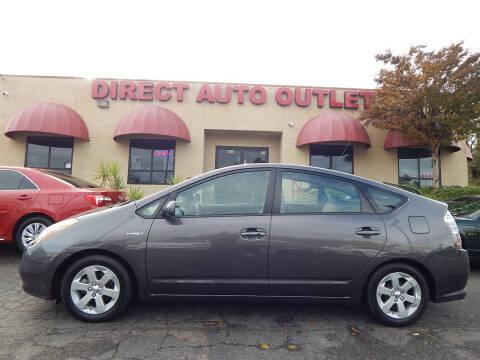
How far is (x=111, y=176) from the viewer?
1038cm

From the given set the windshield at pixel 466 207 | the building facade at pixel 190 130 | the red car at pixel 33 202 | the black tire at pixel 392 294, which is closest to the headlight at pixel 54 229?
the red car at pixel 33 202

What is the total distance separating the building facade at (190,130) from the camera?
11086mm

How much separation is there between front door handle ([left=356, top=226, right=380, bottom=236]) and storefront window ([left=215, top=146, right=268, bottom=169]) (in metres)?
9.64

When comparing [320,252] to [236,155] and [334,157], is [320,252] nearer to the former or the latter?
[236,155]

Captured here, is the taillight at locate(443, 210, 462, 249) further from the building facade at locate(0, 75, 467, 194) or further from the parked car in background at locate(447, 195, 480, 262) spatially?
the building facade at locate(0, 75, 467, 194)

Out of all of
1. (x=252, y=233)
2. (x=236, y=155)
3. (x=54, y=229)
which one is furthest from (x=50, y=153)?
(x=252, y=233)

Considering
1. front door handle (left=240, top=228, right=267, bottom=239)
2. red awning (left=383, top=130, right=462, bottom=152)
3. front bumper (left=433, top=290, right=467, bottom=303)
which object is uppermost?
red awning (left=383, top=130, right=462, bottom=152)

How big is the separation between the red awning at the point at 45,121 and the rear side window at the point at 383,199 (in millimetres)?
11017

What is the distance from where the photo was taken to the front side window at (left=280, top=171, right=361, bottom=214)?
8.93 feet

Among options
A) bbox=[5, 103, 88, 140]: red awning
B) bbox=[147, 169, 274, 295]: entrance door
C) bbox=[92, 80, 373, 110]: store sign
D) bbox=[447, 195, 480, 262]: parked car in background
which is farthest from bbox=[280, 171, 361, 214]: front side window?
bbox=[5, 103, 88, 140]: red awning

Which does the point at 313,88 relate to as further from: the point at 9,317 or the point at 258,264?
the point at 9,317

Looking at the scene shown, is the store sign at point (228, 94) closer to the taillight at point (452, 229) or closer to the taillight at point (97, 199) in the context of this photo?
the taillight at point (97, 199)

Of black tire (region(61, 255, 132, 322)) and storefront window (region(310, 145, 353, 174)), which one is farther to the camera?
storefront window (region(310, 145, 353, 174))

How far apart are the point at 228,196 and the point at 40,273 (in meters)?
1.89
